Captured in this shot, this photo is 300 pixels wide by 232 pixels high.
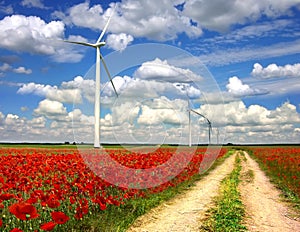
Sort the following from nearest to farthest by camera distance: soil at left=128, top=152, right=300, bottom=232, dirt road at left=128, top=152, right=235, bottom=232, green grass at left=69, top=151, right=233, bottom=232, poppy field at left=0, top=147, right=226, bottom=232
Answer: poppy field at left=0, top=147, right=226, bottom=232
green grass at left=69, top=151, right=233, bottom=232
dirt road at left=128, top=152, right=235, bottom=232
soil at left=128, top=152, right=300, bottom=232

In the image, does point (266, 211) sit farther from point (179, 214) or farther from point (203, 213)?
point (179, 214)

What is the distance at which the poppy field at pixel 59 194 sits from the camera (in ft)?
18.7

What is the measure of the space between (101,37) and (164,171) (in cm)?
2078

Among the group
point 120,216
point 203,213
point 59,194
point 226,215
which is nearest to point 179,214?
point 203,213

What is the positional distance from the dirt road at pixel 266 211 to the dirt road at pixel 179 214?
1214 mm

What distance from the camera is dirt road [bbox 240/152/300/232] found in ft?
30.6

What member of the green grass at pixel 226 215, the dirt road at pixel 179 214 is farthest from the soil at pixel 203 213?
the green grass at pixel 226 215

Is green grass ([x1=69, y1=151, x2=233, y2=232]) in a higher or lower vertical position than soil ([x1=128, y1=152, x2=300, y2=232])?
higher

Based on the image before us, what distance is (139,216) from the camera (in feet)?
31.4

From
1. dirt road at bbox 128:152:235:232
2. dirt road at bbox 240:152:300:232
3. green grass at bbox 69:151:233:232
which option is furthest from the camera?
dirt road at bbox 240:152:300:232

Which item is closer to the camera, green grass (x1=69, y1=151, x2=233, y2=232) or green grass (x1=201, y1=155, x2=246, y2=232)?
green grass (x1=69, y1=151, x2=233, y2=232)

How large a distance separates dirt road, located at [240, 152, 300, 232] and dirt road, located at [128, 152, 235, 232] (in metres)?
1.21

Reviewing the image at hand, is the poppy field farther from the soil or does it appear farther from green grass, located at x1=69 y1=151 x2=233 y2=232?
the soil

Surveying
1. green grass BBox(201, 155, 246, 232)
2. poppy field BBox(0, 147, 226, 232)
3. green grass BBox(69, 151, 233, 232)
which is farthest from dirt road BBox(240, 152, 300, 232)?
poppy field BBox(0, 147, 226, 232)
